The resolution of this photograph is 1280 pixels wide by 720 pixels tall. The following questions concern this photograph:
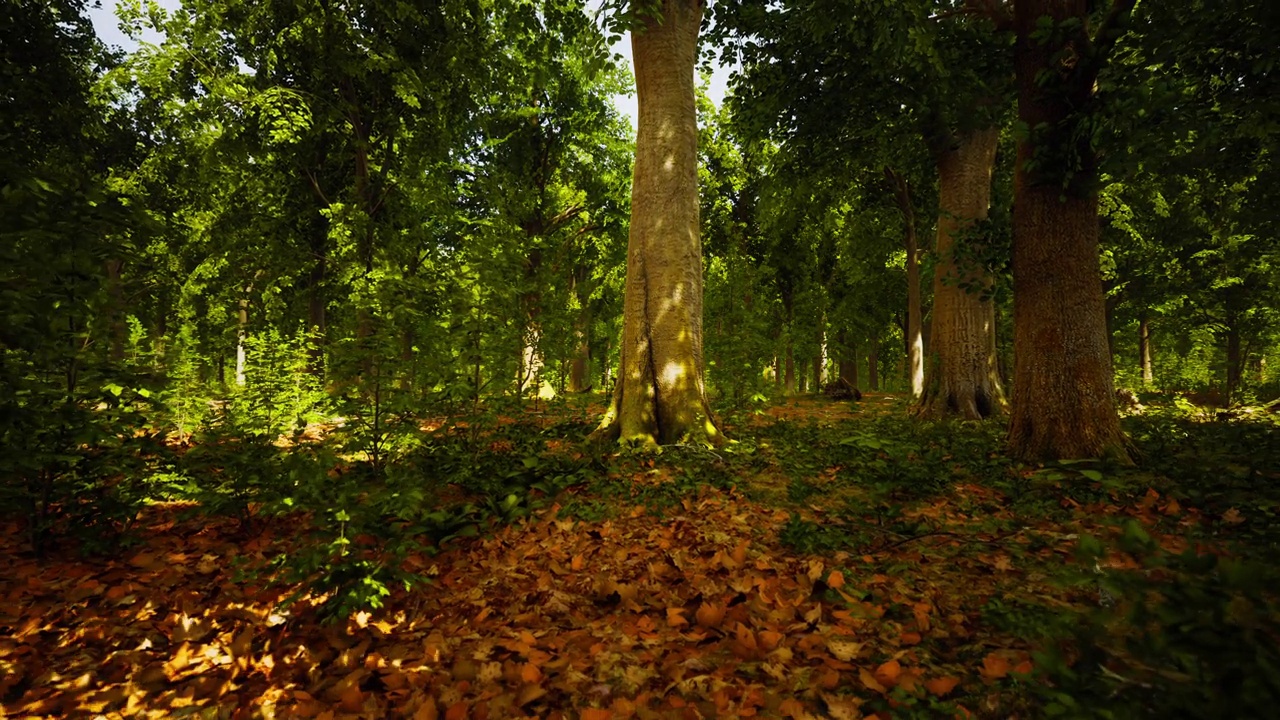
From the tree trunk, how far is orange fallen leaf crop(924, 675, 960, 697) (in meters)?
4.21

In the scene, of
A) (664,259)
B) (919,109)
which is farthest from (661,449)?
(919,109)

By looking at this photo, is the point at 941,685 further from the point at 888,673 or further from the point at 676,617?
the point at 676,617

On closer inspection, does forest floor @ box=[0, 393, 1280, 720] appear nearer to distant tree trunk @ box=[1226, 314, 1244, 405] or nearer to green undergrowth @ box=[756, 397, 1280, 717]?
green undergrowth @ box=[756, 397, 1280, 717]

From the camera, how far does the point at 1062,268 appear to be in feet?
17.2

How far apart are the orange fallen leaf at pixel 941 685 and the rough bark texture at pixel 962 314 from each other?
843 centimetres

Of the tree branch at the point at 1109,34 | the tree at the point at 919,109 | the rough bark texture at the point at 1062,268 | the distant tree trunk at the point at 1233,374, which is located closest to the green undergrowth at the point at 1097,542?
the rough bark texture at the point at 1062,268

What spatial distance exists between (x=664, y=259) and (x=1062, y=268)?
444 cm

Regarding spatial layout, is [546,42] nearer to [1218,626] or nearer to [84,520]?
[84,520]

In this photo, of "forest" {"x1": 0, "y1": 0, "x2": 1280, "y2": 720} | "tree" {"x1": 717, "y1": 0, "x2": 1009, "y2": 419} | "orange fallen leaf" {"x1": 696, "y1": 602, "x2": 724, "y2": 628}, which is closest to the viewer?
"forest" {"x1": 0, "y1": 0, "x2": 1280, "y2": 720}

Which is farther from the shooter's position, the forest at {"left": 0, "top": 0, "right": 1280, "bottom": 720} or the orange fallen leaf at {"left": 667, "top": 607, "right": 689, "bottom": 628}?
the orange fallen leaf at {"left": 667, "top": 607, "right": 689, "bottom": 628}

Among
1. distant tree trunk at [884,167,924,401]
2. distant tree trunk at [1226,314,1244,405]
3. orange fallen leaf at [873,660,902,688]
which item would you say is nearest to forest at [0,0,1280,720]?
orange fallen leaf at [873,660,902,688]

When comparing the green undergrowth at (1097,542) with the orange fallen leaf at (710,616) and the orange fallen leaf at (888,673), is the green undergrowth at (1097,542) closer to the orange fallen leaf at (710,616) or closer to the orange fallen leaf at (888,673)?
the orange fallen leaf at (888,673)

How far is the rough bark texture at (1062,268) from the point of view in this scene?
510 centimetres

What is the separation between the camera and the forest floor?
1415mm
